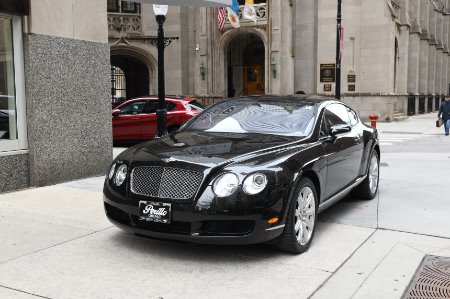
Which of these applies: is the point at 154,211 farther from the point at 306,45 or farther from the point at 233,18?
the point at 306,45

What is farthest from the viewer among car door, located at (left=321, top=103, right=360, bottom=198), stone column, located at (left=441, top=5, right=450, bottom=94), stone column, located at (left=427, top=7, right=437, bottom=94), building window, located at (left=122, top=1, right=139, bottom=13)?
stone column, located at (left=441, top=5, right=450, bottom=94)

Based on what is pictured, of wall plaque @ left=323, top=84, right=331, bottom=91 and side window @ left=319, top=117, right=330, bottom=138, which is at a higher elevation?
wall plaque @ left=323, top=84, right=331, bottom=91

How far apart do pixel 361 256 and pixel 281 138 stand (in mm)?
1482

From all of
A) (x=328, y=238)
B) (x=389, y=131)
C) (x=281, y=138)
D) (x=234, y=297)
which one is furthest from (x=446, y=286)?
(x=389, y=131)

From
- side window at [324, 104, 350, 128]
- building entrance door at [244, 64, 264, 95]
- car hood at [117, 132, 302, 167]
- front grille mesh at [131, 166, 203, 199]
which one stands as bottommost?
front grille mesh at [131, 166, 203, 199]

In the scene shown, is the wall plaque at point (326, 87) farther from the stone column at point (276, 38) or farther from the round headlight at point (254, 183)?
the round headlight at point (254, 183)

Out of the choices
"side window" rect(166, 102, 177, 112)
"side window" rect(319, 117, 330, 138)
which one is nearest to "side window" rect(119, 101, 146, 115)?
"side window" rect(166, 102, 177, 112)

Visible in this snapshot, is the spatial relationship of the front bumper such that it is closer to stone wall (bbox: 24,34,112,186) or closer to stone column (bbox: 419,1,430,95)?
stone wall (bbox: 24,34,112,186)

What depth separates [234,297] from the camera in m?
3.99

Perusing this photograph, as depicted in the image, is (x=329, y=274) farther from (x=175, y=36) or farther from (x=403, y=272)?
(x=175, y=36)

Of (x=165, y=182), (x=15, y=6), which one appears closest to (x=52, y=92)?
(x=15, y=6)

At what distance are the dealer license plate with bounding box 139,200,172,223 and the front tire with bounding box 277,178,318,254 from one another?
43.2 inches

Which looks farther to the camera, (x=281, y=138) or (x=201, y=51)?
(x=201, y=51)

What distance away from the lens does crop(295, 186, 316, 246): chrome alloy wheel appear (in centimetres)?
504
